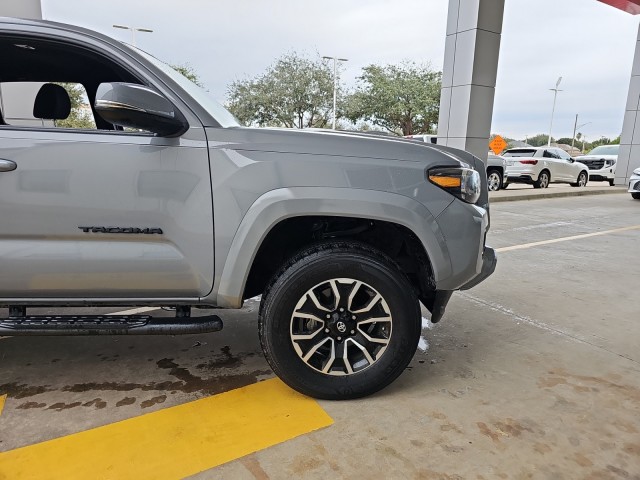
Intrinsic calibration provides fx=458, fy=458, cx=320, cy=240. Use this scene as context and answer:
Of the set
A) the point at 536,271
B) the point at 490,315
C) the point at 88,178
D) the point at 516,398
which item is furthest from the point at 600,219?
the point at 88,178

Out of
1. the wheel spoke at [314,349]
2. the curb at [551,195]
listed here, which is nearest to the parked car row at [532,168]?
the curb at [551,195]

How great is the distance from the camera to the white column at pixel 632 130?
16188 millimetres

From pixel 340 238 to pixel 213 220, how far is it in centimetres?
69

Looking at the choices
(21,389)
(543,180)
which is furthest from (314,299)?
(543,180)

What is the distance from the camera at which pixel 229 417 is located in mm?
2264

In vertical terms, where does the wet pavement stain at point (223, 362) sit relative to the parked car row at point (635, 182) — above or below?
below

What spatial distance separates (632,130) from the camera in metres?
16.6

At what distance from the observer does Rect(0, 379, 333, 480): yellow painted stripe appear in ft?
6.15

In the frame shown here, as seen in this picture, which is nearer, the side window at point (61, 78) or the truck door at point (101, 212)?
the truck door at point (101, 212)

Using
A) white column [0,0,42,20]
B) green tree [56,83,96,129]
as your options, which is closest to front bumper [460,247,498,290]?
green tree [56,83,96,129]

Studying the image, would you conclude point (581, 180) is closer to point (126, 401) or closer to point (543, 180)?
point (543, 180)

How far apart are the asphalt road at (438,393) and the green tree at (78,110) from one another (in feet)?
5.37

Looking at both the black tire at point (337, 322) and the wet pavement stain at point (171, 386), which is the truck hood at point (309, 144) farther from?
the wet pavement stain at point (171, 386)

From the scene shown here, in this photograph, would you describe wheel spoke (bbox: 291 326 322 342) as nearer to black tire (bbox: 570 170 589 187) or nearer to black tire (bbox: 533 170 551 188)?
black tire (bbox: 533 170 551 188)
